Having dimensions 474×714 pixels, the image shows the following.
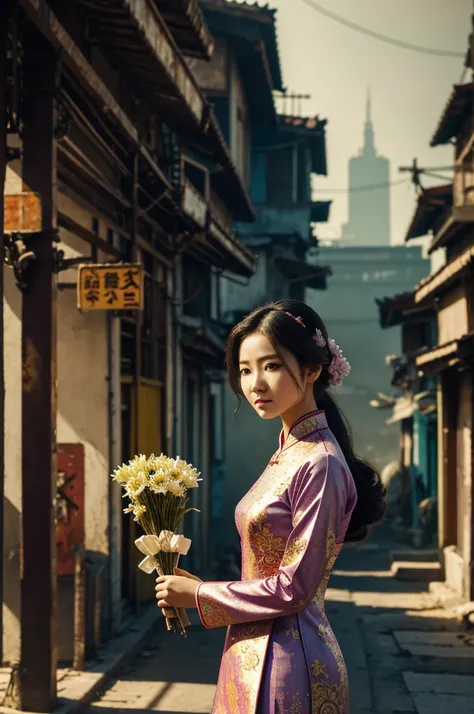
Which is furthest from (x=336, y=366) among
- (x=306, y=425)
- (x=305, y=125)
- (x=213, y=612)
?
(x=305, y=125)

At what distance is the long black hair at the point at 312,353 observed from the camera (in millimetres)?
3896

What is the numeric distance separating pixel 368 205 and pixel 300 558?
140161mm

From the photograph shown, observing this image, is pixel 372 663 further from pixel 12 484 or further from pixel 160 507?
pixel 160 507

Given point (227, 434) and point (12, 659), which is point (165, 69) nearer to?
point (12, 659)

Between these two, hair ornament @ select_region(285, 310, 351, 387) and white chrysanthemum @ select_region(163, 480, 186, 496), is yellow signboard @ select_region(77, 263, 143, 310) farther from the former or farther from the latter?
white chrysanthemum @ select_region(163, 480, 186, 496)

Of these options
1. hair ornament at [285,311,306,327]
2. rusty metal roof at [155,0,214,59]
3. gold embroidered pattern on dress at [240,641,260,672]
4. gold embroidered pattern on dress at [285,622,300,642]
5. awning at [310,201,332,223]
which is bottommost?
gold embroidered pattern on dress at [240,641,260,672]

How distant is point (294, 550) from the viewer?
3.60 metres

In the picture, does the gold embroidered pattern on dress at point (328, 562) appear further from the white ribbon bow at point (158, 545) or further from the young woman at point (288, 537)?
the white ribbon bow at point (158, 545)

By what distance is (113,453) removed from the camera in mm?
12391

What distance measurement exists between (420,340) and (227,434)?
6206 millimetres

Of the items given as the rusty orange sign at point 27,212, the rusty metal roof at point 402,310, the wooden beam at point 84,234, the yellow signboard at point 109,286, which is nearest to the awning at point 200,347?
the rusty metal roof at point 402,310

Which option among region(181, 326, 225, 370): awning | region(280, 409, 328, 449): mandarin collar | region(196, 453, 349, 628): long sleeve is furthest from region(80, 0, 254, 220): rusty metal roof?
region(196, 453, 349, 628): long sleeve

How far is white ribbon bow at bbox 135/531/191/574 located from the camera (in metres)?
3.86

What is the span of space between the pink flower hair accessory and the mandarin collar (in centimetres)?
18
